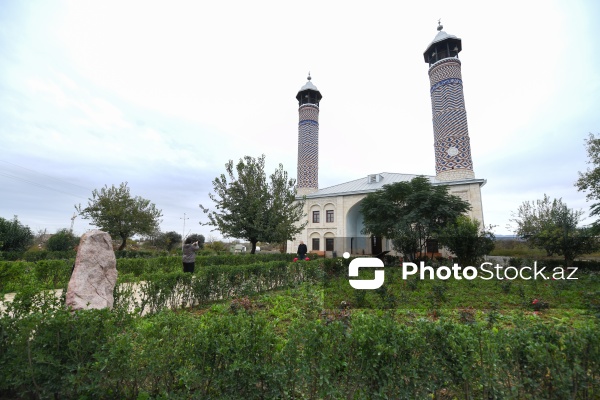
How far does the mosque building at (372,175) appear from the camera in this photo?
19594 mm

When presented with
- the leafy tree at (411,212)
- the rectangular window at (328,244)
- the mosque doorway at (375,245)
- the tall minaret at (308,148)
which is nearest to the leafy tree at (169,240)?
the tall minaret at (308,148)

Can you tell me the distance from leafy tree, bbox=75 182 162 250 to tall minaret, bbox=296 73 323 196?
14.0 m

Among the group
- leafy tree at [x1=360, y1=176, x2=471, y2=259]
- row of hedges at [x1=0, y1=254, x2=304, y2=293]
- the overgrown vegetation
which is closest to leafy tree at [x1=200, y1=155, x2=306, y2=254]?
row of hedges at [x1=0, y1=254, x2=304, y2=293]

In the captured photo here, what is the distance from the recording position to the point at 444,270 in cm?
1082

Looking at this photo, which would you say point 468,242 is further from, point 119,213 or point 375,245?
point 119,213

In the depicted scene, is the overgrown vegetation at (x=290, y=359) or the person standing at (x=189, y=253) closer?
the overgrown vegetation at (x=290, y=359)

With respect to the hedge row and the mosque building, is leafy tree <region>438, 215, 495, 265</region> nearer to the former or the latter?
the mosque building

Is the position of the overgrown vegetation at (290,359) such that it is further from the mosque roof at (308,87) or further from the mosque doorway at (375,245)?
the mosque roof at (308,87)

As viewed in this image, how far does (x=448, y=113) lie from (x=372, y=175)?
7.86 meters

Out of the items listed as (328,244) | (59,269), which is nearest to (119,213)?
(59,269)

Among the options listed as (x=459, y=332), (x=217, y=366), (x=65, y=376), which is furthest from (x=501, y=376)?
(x=65, y=376)

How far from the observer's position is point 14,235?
16719mm

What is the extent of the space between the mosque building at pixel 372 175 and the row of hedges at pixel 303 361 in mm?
19280

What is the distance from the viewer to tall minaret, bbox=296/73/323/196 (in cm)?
2765
